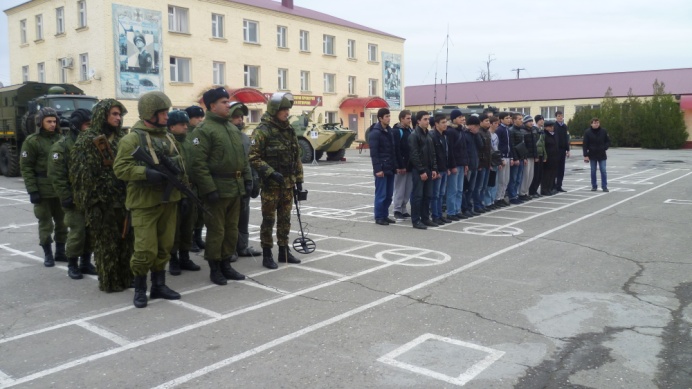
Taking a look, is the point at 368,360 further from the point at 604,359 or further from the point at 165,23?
the point at 165,23

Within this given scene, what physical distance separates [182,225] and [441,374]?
415 centimetres

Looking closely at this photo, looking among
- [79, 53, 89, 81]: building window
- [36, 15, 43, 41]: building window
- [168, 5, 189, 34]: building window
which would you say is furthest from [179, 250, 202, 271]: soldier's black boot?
[36, 15, 43, 41]: building window

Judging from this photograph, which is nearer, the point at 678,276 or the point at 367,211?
the point at 678,276

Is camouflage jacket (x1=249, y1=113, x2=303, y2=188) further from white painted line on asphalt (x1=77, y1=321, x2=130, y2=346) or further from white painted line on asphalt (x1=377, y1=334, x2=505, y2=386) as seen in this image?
white painted line on asphalt (x1=377, y1=334, x2=505, y2=386)

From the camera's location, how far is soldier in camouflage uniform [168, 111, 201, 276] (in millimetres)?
7016

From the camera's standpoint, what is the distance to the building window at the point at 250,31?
35.8 metres

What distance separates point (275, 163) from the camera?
723 centimetres

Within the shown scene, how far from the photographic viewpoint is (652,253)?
26.5 feet

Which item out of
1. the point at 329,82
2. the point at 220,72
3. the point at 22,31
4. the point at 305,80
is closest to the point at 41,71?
the point at 22,31

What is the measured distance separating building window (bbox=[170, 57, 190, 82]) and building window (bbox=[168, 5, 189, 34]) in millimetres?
1513

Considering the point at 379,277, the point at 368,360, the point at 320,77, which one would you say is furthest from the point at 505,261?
the point at 320,77

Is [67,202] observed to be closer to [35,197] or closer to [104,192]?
[104,192]

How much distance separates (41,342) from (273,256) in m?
3.47

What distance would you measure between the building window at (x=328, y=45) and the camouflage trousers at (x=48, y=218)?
34.9 m
